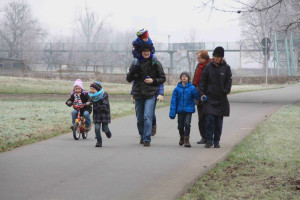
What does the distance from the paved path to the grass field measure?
230 mm

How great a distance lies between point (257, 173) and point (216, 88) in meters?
2.80

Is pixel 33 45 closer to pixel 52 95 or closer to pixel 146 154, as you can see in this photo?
pixel 52 95

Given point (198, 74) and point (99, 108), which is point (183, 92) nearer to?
point (198, 74)

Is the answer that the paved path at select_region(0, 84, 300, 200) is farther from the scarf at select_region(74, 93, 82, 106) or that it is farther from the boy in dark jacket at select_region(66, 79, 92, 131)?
the scarf at select_region(74, 93, 82, 106)

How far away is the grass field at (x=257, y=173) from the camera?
6.78 m

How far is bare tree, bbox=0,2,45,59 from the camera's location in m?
75.6

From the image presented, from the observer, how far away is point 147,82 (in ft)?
35.7

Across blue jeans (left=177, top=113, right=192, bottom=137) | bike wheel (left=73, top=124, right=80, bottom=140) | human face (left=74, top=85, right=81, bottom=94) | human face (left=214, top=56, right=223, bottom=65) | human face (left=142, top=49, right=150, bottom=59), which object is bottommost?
bike wheel (left=73, top=124, right=80, bottom=140)

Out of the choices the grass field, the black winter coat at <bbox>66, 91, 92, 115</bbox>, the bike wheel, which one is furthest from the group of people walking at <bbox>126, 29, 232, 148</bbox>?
the bike wheel

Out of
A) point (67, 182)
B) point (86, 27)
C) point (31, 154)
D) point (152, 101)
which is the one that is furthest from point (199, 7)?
point (86, 27)

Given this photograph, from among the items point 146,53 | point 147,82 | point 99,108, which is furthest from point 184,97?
point 99,108

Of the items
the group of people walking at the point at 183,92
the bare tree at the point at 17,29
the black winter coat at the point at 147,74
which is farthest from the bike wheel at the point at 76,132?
the bare tree at the point at 17,29

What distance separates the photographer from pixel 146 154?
9906 millimetres

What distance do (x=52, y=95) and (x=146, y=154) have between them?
19.9m
